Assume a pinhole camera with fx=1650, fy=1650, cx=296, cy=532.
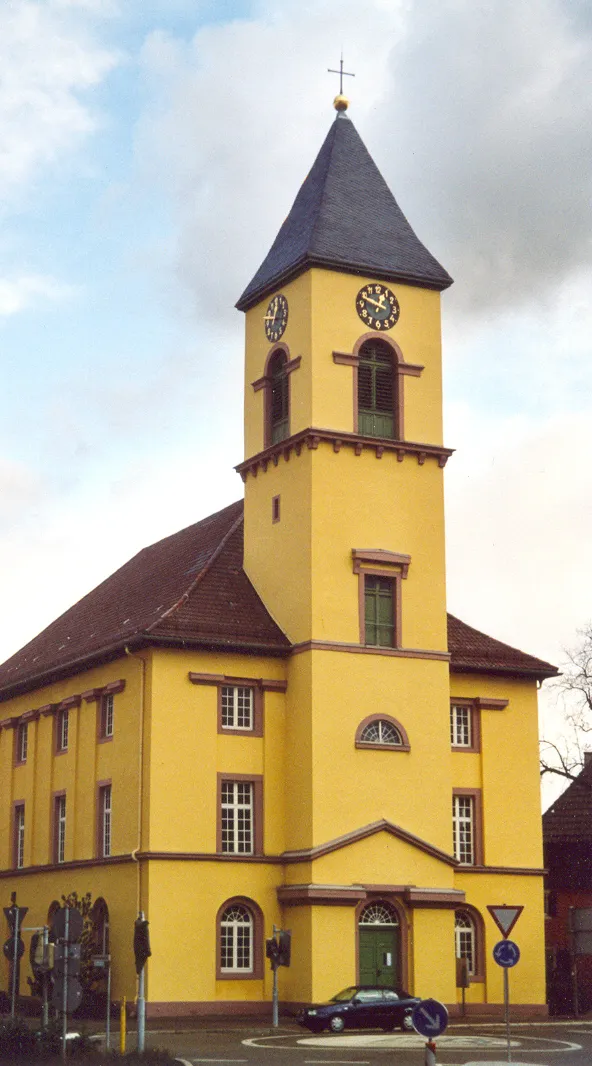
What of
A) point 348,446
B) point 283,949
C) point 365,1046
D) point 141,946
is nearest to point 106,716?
point 348,446

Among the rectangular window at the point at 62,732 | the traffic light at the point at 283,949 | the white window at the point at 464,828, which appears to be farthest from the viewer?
the rectangular window at the point at 62,732

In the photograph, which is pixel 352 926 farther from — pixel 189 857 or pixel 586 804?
pixel 586 804

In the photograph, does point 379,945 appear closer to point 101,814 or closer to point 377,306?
point 101,814

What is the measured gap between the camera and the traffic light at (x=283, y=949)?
133ft

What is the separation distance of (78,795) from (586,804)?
1801cm

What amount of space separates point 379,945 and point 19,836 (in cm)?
1678

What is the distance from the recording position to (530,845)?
50156 millimetres

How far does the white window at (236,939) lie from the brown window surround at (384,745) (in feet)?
18.5

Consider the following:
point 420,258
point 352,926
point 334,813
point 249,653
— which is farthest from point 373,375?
point 352,926

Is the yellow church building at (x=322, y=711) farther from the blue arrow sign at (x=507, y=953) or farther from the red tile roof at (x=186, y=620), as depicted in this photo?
the blue arrow sign at (x=507, y=953)

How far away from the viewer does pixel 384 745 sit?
152 ft

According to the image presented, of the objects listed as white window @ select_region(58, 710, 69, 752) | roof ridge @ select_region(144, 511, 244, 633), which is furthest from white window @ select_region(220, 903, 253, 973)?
white window @ select_region(58, 710, 69, 752)

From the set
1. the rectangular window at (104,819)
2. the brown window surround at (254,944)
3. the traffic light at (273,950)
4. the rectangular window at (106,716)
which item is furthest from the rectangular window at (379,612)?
the traffic light at (273,950)

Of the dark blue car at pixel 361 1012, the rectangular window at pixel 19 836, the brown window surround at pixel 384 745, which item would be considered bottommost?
the dark blue car at pixel 361 1012
